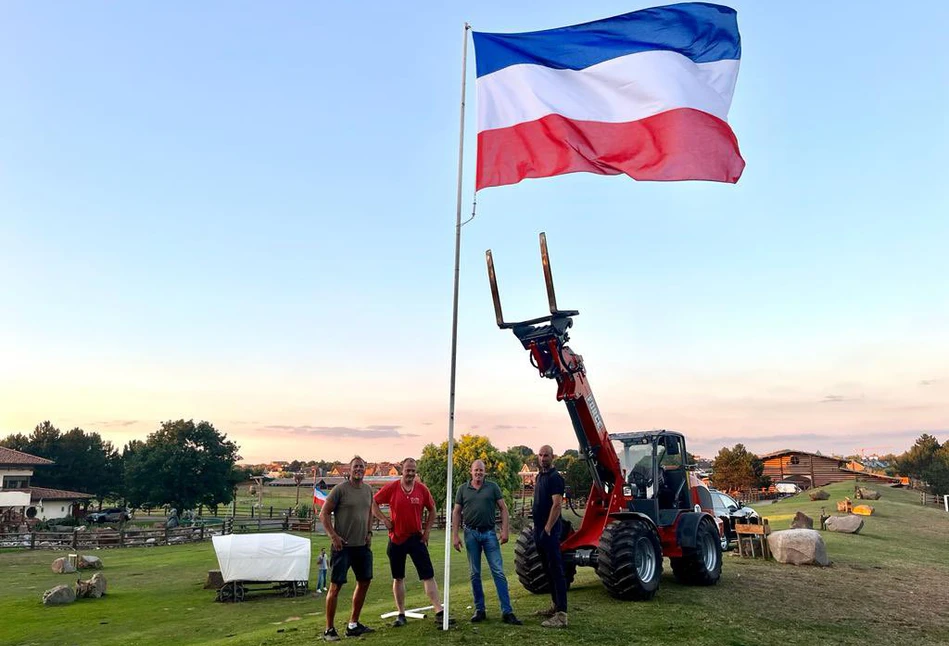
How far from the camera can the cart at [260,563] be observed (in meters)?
19.4

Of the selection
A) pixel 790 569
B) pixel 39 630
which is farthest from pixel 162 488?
pixel 790 569

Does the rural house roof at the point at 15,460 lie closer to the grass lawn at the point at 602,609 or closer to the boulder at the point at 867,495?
the grass lawn at the point at 602,609

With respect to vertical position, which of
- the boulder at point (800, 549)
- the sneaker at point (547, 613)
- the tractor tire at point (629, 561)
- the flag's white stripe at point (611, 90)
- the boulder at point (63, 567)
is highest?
the flag's white stripe at point (611, 90)

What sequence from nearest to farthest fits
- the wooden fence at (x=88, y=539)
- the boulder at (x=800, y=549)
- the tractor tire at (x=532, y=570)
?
the tractor tire at (x=532, y=570) → the boulder at (x=800, y=549) → the wooden fence at (x=88, y=539)

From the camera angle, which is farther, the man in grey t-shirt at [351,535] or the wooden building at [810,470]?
the wooden building at [810,470]

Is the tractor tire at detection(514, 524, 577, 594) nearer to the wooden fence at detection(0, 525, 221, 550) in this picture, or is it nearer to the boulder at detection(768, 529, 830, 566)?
the boulder at detection(768, 529, 830, 566)

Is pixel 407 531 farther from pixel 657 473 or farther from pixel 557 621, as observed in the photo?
pixel 657 473

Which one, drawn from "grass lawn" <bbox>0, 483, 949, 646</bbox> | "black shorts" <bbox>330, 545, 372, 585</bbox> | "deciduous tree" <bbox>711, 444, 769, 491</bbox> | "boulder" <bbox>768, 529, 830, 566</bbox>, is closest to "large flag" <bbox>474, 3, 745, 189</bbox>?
"black shorts" <bbox>330, 545, 372, 585</bbox>

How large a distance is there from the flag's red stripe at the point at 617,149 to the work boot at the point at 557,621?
6.00 metres

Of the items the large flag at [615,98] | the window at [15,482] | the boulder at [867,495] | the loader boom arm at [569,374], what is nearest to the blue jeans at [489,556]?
the loader boom arm at [569,374]

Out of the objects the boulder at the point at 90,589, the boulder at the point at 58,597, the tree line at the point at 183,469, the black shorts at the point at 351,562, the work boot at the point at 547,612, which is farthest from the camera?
the tree line at the point at 183,469

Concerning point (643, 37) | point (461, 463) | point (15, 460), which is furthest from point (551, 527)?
point (15, 460)

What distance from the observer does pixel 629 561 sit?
10.8 m

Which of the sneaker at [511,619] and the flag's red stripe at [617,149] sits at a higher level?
the flag's red stripe at [617,149]
